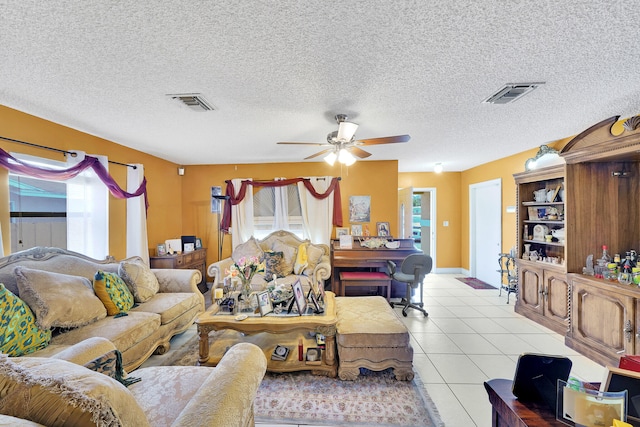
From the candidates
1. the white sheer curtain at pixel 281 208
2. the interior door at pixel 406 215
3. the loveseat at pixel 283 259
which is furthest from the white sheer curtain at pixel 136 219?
the interior door at pixel 406 215

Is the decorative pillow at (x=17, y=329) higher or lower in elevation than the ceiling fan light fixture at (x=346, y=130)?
lower

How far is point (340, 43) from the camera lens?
1.61 m

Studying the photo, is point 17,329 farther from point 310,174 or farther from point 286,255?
point 310,174

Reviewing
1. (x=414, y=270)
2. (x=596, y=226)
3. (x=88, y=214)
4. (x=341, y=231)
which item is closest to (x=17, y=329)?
(x=88, y=214)

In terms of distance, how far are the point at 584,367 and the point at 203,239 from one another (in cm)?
569

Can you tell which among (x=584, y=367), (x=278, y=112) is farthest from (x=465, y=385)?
(x=278, y=112)

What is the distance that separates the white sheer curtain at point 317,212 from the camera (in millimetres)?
5035

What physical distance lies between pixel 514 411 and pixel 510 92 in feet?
7.55

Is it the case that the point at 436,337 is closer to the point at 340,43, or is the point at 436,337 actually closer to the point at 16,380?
the point at 340,43

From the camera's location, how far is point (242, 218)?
5.15 meters

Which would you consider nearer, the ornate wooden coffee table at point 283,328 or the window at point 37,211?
the ornate wooden coffee table at point 283,328

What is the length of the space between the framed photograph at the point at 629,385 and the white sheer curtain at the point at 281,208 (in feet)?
14.9

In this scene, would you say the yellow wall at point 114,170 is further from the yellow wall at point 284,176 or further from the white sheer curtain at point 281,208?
the white sheer curtain at point 281,208

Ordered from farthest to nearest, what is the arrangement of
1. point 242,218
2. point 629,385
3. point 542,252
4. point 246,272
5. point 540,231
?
point 242,218 < point 542,252 < point 540,231 < point 246,272 < point 629,385
